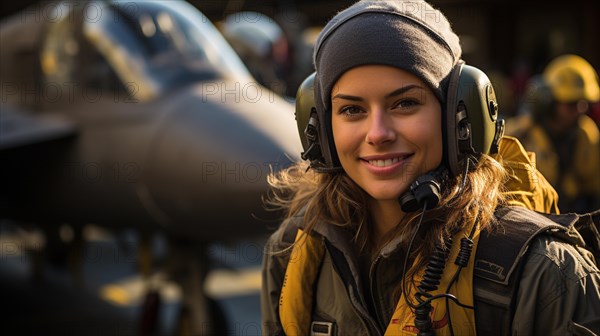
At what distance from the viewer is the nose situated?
2.08 metres

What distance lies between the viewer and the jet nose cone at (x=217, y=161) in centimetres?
508

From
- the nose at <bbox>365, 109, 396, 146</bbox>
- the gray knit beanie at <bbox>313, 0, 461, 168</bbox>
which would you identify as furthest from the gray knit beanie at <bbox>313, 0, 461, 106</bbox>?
the nose at <bbox>365, 109, 396, 146</bbox>

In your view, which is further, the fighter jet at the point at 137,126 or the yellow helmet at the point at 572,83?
the yellow helmet at the point at 572,83

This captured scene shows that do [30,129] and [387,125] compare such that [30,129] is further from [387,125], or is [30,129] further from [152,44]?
[387,125]

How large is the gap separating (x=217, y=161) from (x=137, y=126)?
89 centimetres

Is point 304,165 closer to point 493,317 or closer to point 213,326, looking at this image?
point 493,317

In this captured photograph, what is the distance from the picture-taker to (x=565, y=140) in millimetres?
6422

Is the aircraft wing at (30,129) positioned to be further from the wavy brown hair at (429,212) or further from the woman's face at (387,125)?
the woman's face at (387,125)

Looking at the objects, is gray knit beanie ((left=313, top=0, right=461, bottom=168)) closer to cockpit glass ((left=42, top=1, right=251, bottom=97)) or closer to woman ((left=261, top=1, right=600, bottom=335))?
woman ((left=261, top=1, right=600, bottom=335))

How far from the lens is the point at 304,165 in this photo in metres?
2.74

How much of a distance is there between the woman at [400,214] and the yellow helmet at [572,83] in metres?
4.69

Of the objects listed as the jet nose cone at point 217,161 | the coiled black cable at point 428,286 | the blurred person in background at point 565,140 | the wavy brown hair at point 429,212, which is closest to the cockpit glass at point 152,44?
the jet nose cone at point 217,161

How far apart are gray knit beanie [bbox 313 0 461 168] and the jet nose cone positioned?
112 inches

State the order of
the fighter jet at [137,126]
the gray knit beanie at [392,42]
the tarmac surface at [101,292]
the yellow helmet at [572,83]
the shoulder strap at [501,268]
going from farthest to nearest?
the tarmac surface at [101,292], the yellow helmet at [572,83], the fighter jet at [137,126], the gray knit beanie at [392,42], the shoulder strap at [501,268]
